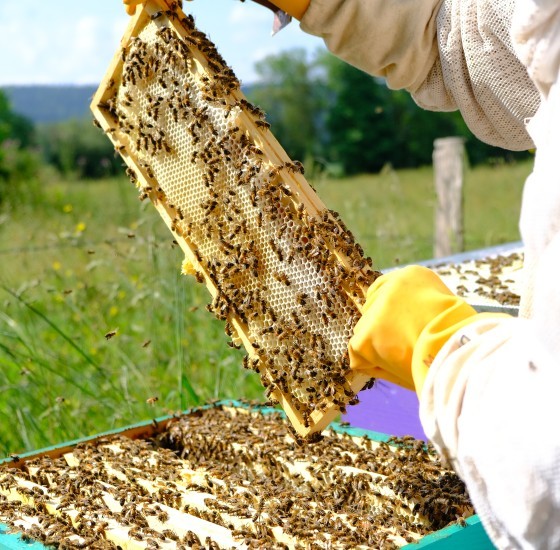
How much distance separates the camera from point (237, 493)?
2.62 metres

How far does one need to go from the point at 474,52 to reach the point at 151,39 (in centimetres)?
114

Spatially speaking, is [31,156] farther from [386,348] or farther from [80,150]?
[386,348]

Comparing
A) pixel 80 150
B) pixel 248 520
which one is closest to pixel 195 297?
pixel 248 520

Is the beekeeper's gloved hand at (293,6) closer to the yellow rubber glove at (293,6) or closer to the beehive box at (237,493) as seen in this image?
the yellow rubber glove at (293,6)

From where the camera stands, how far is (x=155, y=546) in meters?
2.17

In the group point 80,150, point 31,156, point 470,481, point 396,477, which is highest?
point 470,481

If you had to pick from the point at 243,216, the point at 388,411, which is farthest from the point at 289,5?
the point at 388,411

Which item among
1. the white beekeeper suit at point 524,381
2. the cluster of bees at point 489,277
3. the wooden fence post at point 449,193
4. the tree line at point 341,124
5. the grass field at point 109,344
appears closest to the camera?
the white beekeeper suit at point 524,381

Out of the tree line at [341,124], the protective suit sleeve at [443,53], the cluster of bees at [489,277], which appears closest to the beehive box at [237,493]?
the cluster of bees at [489,277]

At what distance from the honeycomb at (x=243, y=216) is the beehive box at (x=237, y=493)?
329mm

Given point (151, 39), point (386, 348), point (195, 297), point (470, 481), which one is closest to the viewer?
point (470, 481)

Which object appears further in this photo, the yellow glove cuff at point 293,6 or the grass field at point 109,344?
the grass field at point 109,344

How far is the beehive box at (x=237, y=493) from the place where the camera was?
223cm

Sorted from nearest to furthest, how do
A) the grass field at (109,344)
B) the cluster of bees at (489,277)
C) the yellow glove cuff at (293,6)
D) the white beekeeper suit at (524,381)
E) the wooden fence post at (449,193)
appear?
the white beekeeper suit at (524,381) → the yellow glove cuff at (293,6) → the cluster of bees at (489,277) → the grass field at (109,344) → the wooden fence post at (449,193)
